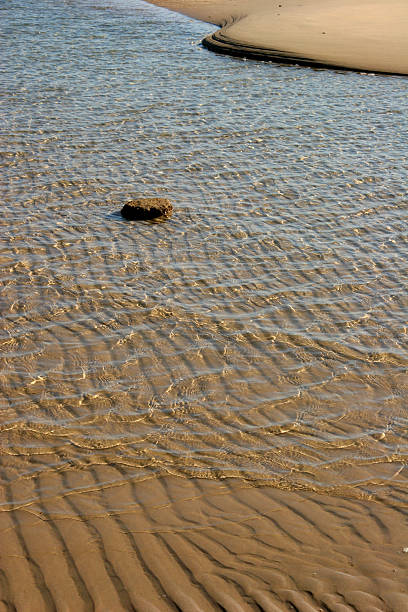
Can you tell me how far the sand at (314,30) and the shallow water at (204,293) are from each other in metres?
4.08

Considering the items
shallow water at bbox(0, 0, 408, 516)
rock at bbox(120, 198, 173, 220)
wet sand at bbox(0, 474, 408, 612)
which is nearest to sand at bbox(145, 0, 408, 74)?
shallow water at bbox(0, 0, 408, 516)

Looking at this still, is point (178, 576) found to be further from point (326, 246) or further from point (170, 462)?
point (326, 246)

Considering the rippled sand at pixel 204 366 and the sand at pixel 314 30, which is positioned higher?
the sand at pixel 314 30

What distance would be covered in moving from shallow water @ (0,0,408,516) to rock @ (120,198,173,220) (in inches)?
7.4

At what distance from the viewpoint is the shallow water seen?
5.48 m

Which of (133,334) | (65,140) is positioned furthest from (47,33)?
(133,334)

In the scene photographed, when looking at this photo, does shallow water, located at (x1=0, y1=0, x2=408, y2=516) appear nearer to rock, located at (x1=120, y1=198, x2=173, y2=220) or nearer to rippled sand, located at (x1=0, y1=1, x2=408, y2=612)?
rippled sand, located at (x1=0, y1=1, x2=408, y2=612)

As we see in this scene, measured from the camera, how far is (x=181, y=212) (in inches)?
389

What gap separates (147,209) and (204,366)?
3493mm

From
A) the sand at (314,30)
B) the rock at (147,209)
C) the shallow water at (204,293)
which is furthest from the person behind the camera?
the sand at (314,30)

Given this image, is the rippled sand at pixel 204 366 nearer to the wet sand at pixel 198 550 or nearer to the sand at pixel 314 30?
the wet sand at pixel 198 550

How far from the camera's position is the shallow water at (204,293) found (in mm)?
5477

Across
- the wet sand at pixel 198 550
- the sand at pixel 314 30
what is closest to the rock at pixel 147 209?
the wet sand at pixel 198 550

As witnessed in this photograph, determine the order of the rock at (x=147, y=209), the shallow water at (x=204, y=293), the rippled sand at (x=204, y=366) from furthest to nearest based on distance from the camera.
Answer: the rock at (x=147, y=209) → the shallow water at (x=204, y=293) → the rippled sand at (x=204, y=366)
